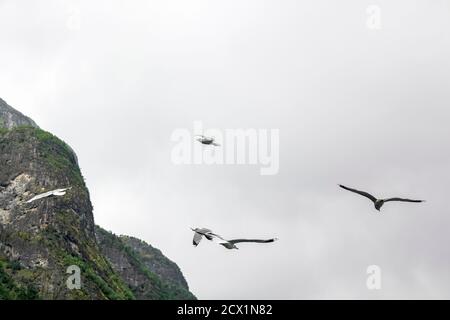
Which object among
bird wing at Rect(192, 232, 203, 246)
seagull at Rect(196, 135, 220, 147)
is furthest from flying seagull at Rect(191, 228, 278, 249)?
seagull at Rect(196, 135, 220, 147)

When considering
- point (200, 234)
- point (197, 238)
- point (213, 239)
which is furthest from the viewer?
point (197, 238)

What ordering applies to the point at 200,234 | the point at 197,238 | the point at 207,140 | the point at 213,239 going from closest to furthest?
the point at 213,239 < the point at 200,234 < the point at 197,238 < the point at 207,140

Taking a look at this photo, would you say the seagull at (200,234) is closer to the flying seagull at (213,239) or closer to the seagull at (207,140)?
the flying seagull at (213,239)

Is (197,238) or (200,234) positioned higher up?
(200,234)

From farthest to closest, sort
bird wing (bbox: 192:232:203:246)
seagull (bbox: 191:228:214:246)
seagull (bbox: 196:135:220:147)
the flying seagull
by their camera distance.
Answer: seagull (bbox: 196:135:220:147), bird wing (bbox: 192:232:203:246), seagull (bbox: 191:228:214:246), the flying seagull

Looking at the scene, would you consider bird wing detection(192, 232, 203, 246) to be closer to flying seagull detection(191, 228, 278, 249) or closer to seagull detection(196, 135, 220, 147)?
flying seagull detection(191, 228, 278, 249)

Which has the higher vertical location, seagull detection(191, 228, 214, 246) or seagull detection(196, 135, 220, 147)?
seagull detection(196, 135, 220, 147)

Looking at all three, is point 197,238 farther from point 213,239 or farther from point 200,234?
point 213,239

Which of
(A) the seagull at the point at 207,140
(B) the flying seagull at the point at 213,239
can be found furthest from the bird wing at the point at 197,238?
(A) the seagull at the point at 207,140

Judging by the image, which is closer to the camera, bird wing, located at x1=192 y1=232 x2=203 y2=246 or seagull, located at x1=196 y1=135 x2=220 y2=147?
bird wing, located at x1=192 y1=232 x2=203 y2=246

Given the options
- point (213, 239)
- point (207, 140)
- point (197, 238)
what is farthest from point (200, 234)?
point (207, 140)

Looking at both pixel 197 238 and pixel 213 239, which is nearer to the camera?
pixel 213 239
